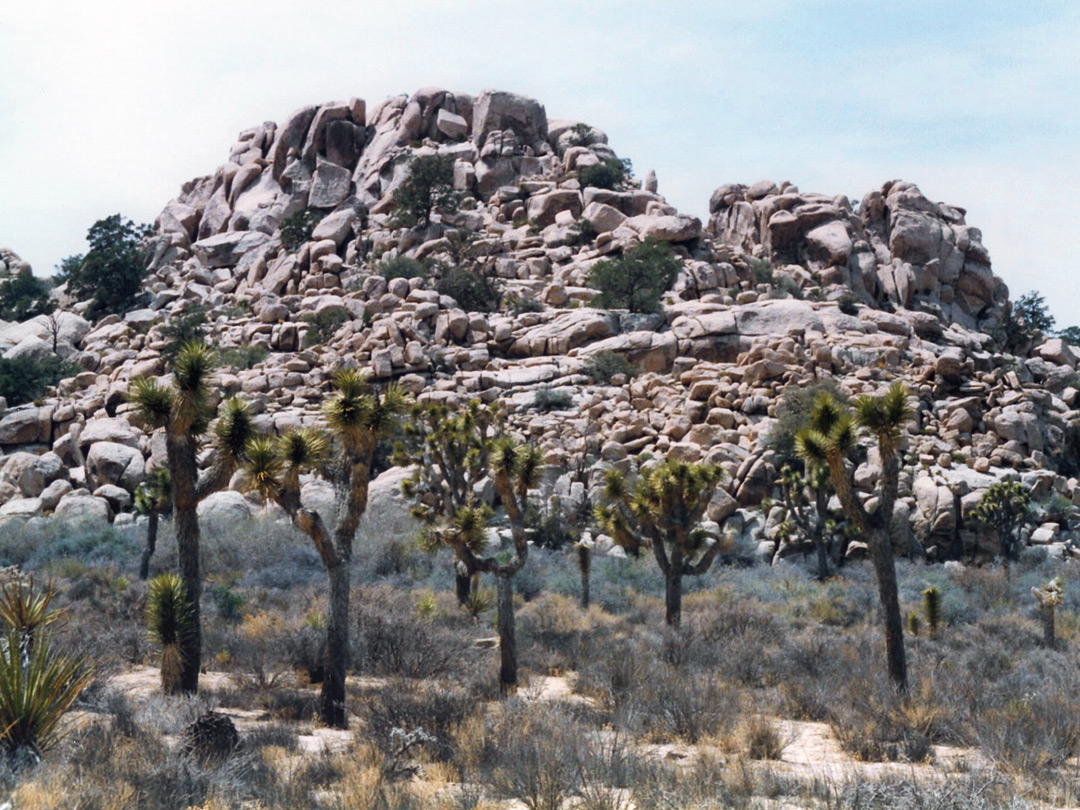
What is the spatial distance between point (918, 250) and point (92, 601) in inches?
1892

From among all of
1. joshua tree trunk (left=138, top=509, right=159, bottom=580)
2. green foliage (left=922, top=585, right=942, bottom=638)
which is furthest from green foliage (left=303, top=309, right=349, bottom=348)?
green foliage (left=922, top=585, right=942, bottom=638)

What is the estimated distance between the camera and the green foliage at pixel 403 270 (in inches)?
1793

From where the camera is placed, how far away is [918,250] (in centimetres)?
5225

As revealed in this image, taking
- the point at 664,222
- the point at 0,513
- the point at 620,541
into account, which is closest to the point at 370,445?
the point at 620,541

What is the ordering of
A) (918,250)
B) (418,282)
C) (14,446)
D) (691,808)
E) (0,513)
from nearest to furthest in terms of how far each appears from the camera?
(691,808), (0,513), (14,446), (418,282), (918,250)

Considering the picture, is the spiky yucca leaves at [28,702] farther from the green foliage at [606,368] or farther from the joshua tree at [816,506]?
the green foliage at [606,368]

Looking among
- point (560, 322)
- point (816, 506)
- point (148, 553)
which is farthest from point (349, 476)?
point (560, 322)

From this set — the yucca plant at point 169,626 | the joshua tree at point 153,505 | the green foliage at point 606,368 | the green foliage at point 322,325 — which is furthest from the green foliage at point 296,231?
the yucca plant at point 169,626

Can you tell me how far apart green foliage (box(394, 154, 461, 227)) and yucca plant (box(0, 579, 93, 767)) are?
153ft

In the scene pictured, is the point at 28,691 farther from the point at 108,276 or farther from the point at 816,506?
the point at 108,276

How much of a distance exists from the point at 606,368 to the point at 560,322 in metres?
5.28

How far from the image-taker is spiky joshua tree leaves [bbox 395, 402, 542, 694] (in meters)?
14.7

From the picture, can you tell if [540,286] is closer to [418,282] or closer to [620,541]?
[418,282]

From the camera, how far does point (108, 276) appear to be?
173ft
